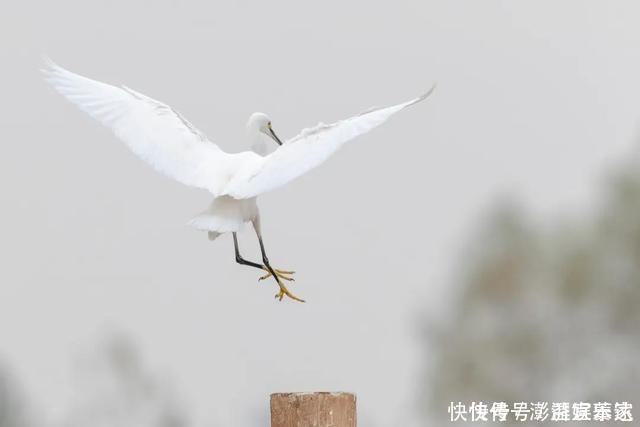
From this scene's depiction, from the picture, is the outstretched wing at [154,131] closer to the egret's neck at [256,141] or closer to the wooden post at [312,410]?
the egret's neck at [256,141]

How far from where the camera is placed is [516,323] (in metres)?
15.5

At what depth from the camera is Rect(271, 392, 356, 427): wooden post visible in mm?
4926

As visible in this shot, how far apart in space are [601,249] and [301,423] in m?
11.5

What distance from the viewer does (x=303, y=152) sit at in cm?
577

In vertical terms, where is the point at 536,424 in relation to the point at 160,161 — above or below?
below

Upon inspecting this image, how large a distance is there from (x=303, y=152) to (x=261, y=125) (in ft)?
3.23

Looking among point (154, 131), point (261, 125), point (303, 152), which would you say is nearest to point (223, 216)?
point (303, 152)

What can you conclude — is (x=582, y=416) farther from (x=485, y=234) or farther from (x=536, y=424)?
(x=485, y=234)

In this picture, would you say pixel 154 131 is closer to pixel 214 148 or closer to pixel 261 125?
pixel 214 148

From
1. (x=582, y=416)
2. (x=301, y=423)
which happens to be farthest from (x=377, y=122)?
(x=582, y=416)

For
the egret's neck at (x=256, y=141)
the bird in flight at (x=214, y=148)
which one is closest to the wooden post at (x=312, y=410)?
the bird in flight at (x=214, y=148)

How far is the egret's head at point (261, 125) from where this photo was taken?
6691 mm

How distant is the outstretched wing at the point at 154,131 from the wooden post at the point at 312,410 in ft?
4.27

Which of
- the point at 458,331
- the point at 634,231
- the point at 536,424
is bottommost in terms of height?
the point at 536,424
